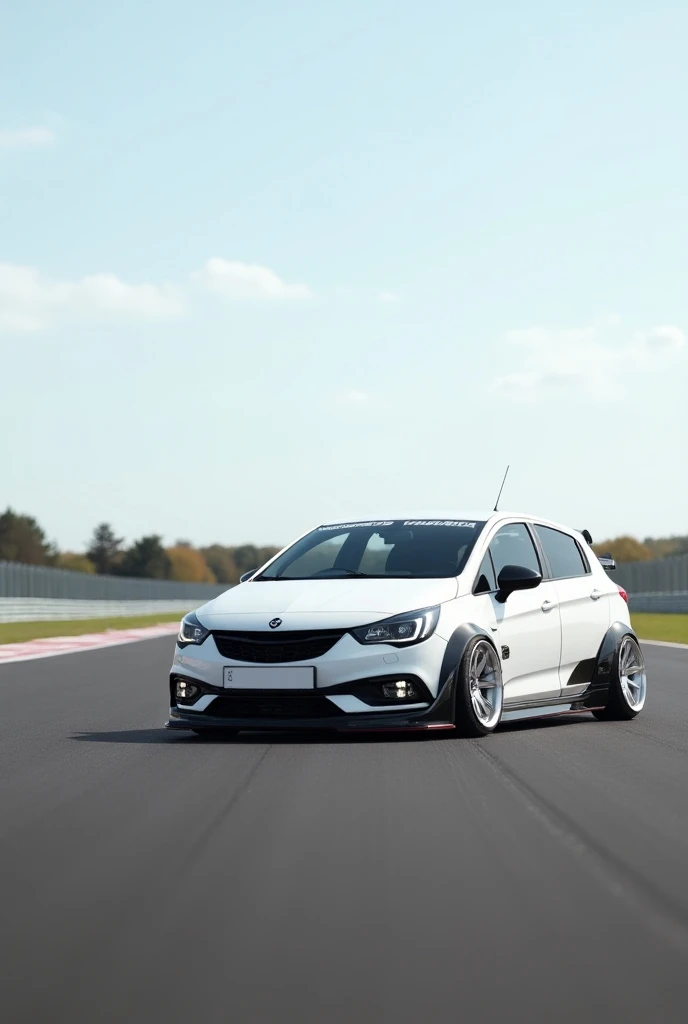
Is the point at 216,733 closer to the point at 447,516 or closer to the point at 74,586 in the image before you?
the point at 447,516

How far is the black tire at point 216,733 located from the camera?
10.3 meters

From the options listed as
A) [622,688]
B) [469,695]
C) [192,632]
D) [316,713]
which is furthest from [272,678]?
[622,688]

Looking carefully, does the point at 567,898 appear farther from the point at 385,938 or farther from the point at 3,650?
the point at 3,650

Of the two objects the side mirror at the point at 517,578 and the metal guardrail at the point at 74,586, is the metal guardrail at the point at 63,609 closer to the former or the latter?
the metal guardrail at the point at 74,586

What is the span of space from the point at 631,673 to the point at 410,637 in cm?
295

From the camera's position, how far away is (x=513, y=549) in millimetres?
11539

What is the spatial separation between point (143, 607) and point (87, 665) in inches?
2541

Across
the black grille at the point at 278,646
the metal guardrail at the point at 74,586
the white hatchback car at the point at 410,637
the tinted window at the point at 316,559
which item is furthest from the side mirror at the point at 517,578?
the metal guardrail at the point at 74,586

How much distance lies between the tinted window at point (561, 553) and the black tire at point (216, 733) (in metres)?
2.78

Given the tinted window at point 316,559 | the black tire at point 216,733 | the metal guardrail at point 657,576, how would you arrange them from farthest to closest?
1. the metal guardrail at point 657,576
2. the tinted window at point 316,559
3. the black tire at point 216,733

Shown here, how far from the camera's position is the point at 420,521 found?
11578mm

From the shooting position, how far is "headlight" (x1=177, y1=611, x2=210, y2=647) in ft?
33.7

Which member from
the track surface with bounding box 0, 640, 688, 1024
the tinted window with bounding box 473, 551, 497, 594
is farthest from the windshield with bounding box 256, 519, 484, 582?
the track surface with bounding box 0, 640, 688, 1024

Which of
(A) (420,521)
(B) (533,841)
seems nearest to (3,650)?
(A) (420,521)
